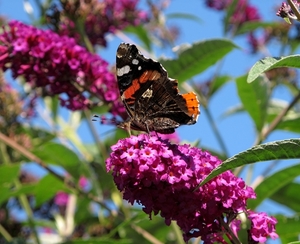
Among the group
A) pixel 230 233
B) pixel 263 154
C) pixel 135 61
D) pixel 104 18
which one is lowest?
pixel 230 233

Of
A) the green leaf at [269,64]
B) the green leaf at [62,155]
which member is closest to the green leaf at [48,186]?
the green leaf at [62,155]

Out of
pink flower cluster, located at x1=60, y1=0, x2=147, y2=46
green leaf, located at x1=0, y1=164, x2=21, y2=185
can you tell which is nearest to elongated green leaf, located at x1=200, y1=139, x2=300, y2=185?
green leaf, located at x1=0, y1=164, x2=21, y2=185

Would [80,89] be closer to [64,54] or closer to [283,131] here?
[64,54]

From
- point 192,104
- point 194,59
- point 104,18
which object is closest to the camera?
point 192,104

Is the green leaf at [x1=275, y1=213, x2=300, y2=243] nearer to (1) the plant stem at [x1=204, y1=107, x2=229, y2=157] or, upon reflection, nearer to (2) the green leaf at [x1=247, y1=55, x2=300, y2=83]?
(1) the plant stem at [x1=204, y1=107, x2=229, y2=157]

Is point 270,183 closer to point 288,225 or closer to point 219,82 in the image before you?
point 288,225

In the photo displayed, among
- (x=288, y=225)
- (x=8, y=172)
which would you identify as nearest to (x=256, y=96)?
(x=288, y=225)

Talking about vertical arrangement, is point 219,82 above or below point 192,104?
above
